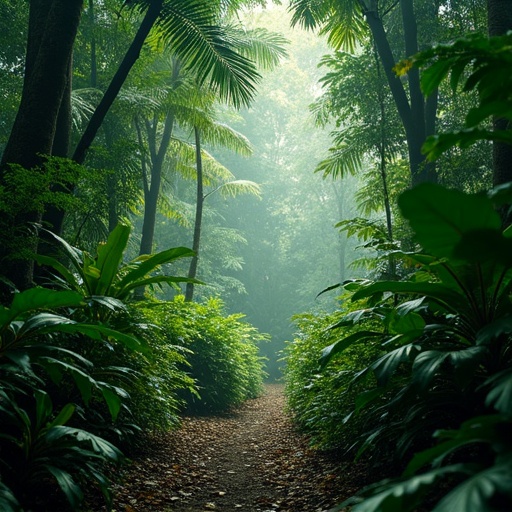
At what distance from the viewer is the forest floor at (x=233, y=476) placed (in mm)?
2779

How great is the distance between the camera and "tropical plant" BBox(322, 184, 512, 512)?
3.52ft

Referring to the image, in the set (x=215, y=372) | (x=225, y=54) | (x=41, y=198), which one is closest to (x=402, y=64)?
(x=41, y=198)

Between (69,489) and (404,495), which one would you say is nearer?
(404,495)

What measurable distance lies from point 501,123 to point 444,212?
2.48 m

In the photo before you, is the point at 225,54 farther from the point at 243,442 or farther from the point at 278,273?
the point at 278,273

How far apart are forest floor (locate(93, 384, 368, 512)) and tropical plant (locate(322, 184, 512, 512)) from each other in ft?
2.08

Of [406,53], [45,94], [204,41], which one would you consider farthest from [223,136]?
[45,94]

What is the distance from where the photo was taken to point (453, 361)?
1.67 metres

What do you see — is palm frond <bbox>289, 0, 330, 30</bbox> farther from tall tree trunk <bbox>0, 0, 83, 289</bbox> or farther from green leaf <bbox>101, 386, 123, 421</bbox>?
green leaf <bbox>101, 386, 123, 421</bbox>

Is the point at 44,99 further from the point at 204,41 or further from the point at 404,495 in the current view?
the point at 404,495

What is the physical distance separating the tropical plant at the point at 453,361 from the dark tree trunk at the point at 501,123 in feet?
3.96

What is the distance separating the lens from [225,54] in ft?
21.6

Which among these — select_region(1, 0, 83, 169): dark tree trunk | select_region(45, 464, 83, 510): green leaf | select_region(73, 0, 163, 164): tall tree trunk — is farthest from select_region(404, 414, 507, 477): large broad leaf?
select_region(73, 0, 163, 164): tall tree trunk

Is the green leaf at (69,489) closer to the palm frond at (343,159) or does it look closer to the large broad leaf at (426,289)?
the large broad leaf at (426,289)
